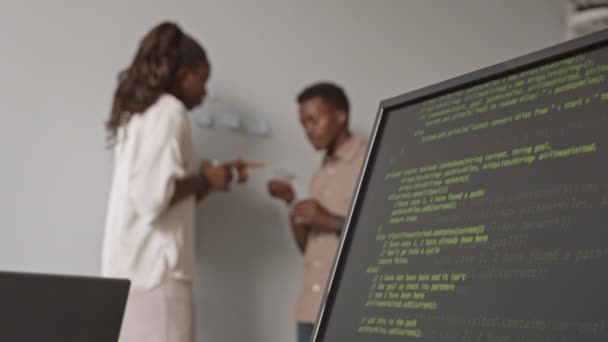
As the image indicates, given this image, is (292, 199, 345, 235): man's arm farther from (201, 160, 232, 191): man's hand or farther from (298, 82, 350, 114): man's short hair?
(298, 82, 350, 114): man's short hair

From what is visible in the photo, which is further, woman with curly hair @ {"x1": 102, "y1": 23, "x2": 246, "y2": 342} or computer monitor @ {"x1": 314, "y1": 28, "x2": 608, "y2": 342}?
woman with curly hair @ {"x1": 102, "y1": 23, "x2": 246, "y2": 342}

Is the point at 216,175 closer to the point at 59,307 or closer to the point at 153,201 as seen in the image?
the point at 153,201

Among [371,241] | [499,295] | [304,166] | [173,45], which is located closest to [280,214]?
[304,166]

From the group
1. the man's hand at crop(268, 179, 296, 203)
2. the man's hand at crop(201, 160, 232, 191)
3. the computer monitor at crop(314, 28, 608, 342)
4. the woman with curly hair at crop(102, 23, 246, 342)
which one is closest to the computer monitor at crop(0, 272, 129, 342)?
the computer monitor at crop(314, 28, 608, 342)

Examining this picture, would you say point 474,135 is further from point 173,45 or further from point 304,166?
point 304,166

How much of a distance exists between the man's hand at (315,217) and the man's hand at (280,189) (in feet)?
1.08

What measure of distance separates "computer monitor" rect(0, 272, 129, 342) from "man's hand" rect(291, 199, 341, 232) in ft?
4.82

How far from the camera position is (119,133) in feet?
7.56

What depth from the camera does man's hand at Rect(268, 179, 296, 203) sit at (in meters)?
2.82

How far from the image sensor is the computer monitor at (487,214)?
0.73 m

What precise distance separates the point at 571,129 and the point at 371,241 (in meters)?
0.30

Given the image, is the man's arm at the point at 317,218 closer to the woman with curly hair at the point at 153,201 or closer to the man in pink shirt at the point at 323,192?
the man in pink shirt at the point at 323,192

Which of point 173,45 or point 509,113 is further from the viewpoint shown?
point 173,45

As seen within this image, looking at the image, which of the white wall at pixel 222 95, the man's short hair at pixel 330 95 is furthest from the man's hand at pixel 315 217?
the white wall at pixel 222 95
